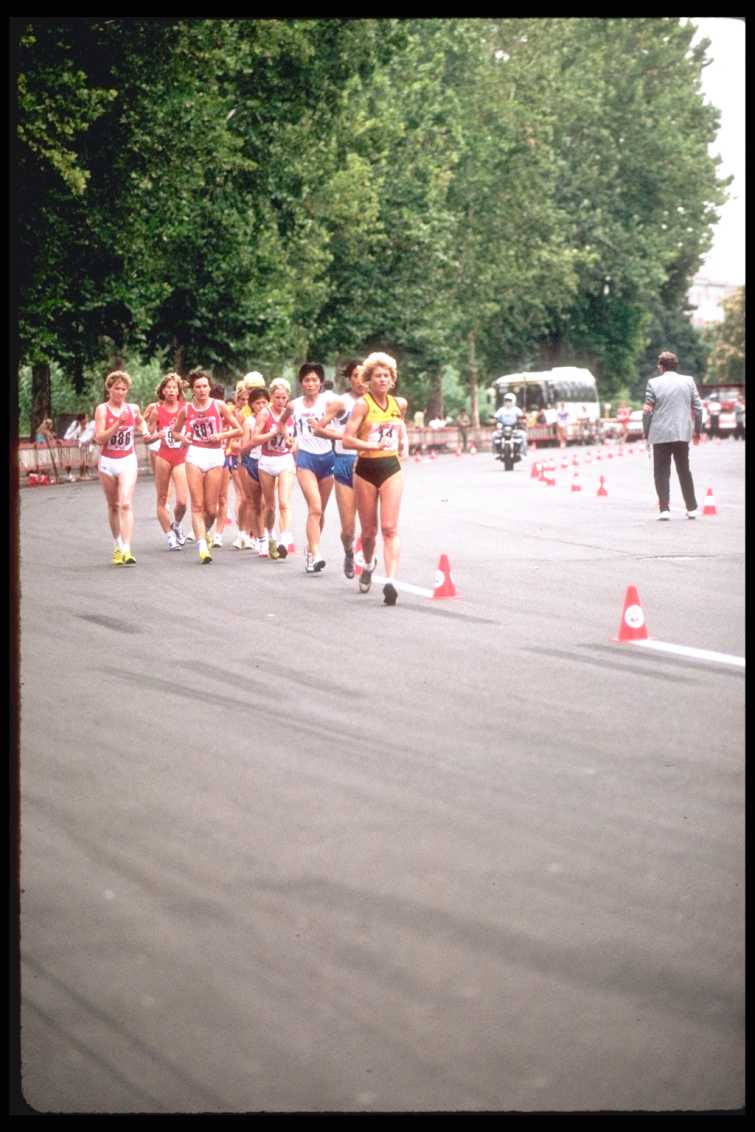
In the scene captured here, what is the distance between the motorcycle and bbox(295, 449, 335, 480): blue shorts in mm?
32323

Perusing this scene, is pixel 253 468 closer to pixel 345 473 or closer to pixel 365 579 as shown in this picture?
pixel 345 473

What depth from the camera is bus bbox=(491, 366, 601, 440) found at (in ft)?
286

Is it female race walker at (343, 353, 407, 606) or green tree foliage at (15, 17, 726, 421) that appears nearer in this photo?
female race walker at (343, 353, 407, 606)

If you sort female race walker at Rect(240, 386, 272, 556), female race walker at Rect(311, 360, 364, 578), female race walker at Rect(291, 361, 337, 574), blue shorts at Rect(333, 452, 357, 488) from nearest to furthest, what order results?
female race walker at Rect(311, 360, 364, 578) → blue shorts at Rect(333, 452, 357, 488) → female race walker at Rect(291, 361, 337, 574) → female race walker at Rect(240, 386, 272, 556)

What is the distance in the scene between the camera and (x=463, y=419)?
82062mm

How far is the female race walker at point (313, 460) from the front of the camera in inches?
764

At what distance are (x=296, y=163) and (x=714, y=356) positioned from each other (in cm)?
10875

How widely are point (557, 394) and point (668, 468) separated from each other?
214 feet

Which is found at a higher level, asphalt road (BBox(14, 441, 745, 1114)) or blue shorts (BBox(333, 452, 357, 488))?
blue shorts (BBox(333, 452, 357, 488))

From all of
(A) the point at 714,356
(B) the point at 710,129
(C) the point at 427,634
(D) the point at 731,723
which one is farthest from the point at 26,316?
(A) the point at 714,356

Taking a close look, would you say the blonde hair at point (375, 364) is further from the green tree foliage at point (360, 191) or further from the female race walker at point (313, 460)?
the green tree foliage at point (360, 191)

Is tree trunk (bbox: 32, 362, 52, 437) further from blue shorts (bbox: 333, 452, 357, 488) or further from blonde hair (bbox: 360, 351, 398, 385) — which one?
blonde hair (bbox: 360, 351, 398, 385)

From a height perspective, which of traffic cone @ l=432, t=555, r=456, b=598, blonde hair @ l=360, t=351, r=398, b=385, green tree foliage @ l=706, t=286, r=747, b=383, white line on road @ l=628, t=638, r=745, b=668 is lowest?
white line on road @ l=628, t=638, r=745, b=668

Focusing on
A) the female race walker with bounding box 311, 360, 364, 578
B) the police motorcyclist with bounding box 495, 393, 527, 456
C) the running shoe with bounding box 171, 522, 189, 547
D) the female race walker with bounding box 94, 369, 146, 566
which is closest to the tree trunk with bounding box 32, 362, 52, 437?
the police motorcyclist with bounding box 495, 393, 527, 456
